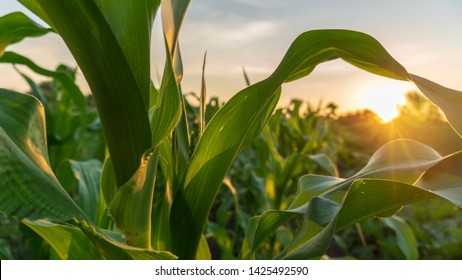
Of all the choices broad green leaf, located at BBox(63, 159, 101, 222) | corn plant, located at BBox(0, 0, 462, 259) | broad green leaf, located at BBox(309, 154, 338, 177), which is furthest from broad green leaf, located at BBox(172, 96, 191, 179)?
broad green leaf, located at BBox(309, 154, 338, 177)

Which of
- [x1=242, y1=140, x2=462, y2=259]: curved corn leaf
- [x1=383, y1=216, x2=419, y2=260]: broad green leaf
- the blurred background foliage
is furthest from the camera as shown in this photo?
the blurred background foliage

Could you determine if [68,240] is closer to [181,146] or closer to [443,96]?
[181,146]

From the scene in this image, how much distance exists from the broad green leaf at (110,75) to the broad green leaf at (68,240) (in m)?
0.13

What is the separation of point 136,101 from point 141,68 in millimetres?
36

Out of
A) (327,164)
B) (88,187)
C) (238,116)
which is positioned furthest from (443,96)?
(327,164)

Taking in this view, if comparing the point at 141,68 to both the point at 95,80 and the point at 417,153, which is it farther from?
the point at 417,153

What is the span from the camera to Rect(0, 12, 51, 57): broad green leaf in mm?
664

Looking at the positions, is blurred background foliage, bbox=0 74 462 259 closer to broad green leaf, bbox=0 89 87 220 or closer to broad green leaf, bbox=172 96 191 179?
broad green leaf, bbox=172 96 191 179

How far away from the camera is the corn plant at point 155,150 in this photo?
434 mm

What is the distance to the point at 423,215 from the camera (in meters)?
3.03

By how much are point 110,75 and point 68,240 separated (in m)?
0.23

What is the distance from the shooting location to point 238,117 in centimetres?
54
